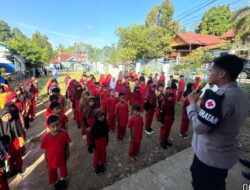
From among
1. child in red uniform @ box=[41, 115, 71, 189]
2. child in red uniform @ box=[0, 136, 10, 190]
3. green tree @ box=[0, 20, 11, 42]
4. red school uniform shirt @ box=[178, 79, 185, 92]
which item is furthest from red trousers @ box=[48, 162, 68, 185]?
green tree @ box=[0, 20, 11, 42]


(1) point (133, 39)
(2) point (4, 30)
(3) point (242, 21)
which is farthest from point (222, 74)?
(2) point (4, 30)

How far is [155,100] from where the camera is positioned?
6.29 m

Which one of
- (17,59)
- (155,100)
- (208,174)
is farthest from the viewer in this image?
(17,59)

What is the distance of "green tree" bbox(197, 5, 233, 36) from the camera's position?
37000 millimetres

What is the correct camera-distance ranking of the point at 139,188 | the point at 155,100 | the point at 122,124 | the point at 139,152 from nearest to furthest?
the point at 139,188
the point at 139,152
the point at 122,124
the point at 155,100

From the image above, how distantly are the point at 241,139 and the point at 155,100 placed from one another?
3003mm

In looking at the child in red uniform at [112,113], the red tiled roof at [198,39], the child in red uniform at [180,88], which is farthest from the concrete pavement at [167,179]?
the red tiled roof at [198,39]

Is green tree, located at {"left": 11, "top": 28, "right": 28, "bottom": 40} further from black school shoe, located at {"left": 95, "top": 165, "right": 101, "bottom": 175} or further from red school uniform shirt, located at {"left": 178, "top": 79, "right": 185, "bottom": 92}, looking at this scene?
black school shoe, located at {"left": 95, "top": 165, "right": 101, "bottom": 175}

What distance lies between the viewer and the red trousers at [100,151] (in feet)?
12.5

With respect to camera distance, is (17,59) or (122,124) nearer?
(122,124)

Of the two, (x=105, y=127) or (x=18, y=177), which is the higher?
(x=105, y=127)

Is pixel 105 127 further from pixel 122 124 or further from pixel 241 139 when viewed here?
pixel 241 139

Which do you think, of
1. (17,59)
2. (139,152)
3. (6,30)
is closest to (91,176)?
(139,152)

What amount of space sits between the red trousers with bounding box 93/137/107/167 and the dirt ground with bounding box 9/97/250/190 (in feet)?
0.92
